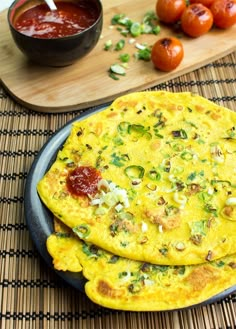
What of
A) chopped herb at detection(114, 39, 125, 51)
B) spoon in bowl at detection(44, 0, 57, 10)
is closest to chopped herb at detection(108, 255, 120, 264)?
chopped herb at detection(114, 39, 125, 51)

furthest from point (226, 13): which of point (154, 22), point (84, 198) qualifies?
point (84, 198)

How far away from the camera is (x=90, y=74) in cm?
418

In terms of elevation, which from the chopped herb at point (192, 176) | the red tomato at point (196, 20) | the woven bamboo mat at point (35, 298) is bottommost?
the woven bamboo mat at point (35, 298)

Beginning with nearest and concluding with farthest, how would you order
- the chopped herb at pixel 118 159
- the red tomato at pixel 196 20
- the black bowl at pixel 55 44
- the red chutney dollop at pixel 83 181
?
Answer: the red chutney dollop at pixel 83 181 < the chopped herb at pixel 118 159 < the black bowl at pixel 55 44 < the red tomato at pixel 196 20

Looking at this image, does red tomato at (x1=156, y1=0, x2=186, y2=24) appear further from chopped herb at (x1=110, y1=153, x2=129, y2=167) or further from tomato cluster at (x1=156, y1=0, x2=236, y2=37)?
chopped herb at (x1=110, y1=153, x2=129, y2=167)

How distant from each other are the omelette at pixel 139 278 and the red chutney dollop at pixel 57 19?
6.40 feet

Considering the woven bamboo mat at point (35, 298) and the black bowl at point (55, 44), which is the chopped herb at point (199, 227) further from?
the black bowl at point (55, 44)

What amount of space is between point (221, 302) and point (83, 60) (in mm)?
2402

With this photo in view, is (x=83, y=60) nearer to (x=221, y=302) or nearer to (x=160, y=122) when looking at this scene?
(x=160, y=122)

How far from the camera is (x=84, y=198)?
3.00 m

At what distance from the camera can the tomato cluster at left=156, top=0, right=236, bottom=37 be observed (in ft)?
14.2

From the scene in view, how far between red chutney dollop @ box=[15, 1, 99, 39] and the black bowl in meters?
0.06

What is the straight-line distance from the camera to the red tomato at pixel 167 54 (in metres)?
4.03

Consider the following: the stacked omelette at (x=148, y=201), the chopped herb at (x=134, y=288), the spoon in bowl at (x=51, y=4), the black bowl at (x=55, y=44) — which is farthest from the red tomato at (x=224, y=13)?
the chopped herb at (x=134, y=288)
